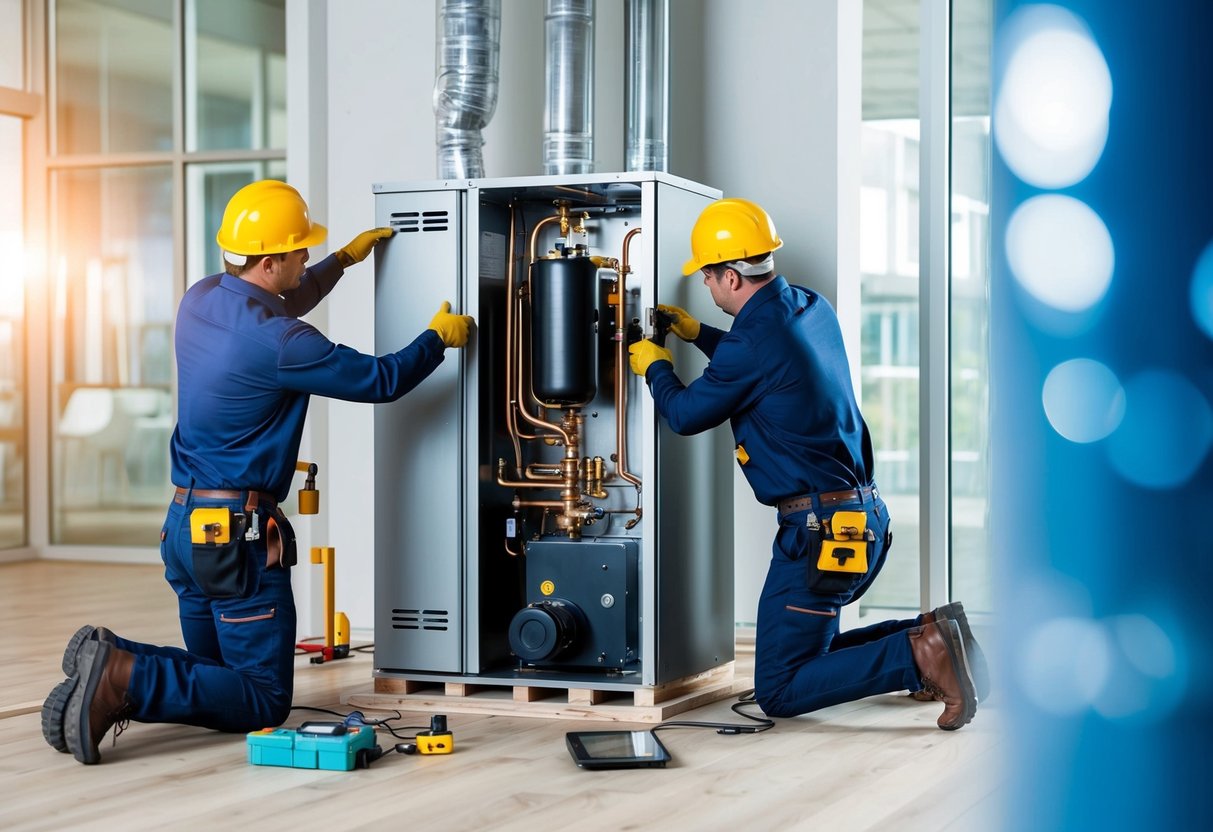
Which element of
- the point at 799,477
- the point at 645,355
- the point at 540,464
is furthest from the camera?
the point at 540,464

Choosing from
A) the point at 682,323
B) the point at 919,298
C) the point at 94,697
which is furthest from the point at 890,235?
the point at 94,697

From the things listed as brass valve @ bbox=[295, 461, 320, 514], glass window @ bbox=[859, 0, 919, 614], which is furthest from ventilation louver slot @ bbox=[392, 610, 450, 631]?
glass window @ bbox=[859, 0, 919, 614]

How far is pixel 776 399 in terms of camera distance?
3.45 meters

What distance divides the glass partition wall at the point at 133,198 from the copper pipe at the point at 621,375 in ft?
13.7

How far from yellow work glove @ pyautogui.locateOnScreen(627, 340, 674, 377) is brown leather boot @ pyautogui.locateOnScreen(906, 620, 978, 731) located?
0.97 meters

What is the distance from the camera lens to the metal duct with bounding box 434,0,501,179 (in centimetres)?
408

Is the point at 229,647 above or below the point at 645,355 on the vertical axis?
below

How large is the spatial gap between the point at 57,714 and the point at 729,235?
79.2 inches

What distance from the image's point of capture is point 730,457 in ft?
13.6

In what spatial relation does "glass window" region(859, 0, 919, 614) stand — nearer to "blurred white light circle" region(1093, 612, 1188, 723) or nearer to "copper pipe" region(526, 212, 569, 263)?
"copper pipe" region(526, 212, 569, 263)

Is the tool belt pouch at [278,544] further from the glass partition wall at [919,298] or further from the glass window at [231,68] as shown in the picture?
the glass window at [231,68]

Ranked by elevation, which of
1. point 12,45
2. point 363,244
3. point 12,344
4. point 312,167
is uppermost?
point 12,45

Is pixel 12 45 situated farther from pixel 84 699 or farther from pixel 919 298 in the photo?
pixel 84 699

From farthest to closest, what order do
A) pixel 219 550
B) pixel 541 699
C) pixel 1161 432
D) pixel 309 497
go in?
pixel 309 497, pixel 541 699, pixel 219 550, pixel 1161 432
